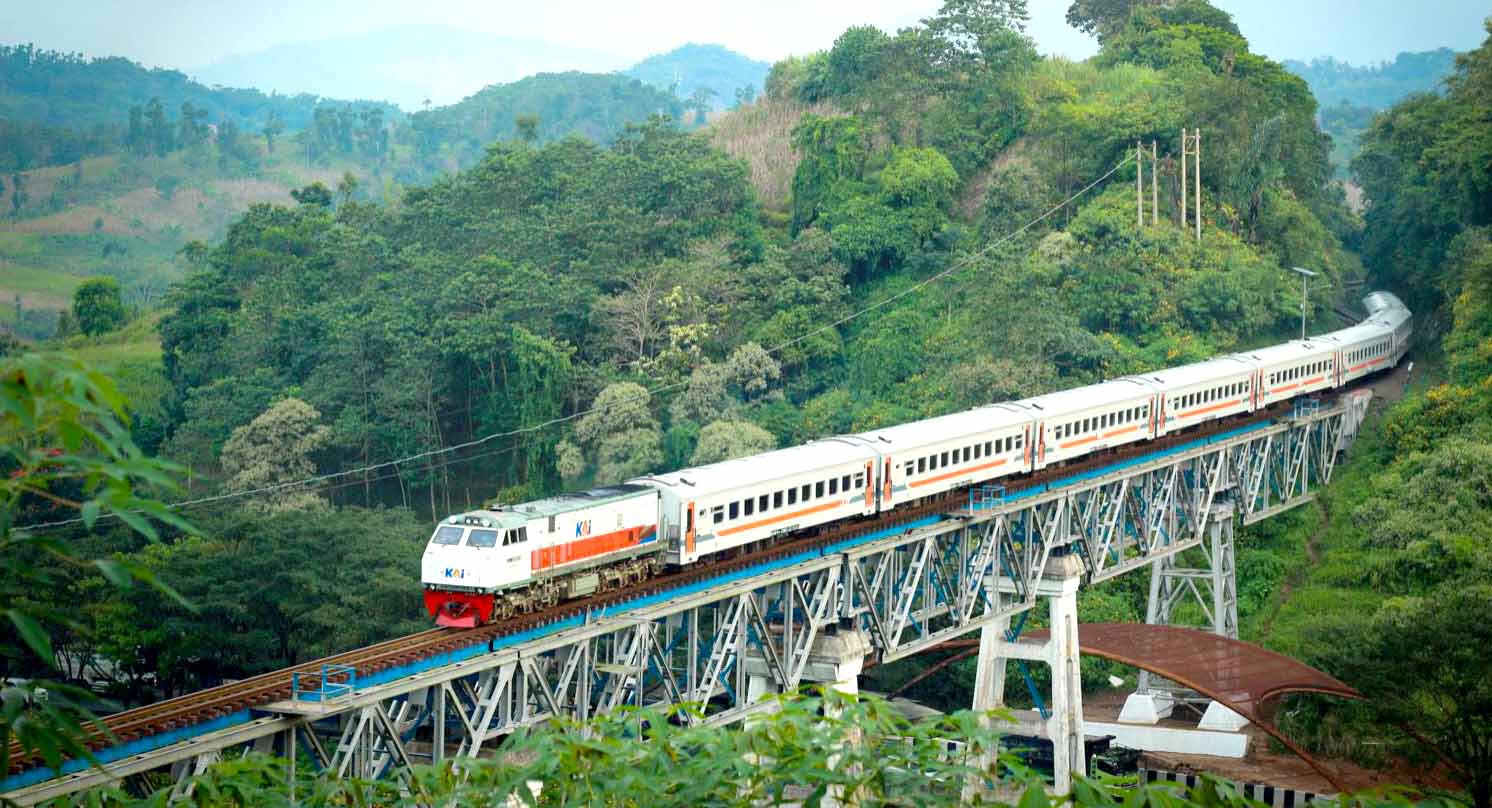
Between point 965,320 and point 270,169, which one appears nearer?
point 965,320

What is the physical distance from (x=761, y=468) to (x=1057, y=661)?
11263 mm

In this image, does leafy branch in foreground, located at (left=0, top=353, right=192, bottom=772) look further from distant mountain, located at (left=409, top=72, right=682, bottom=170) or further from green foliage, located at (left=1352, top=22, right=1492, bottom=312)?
distant mountain, located at (left=409, top=72, right=682, bottom=170)

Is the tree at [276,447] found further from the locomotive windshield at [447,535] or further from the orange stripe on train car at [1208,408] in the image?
the locomotive windshield at [447,535]

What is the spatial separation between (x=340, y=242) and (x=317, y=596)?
31.4 metres

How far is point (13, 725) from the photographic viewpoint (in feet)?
21.3

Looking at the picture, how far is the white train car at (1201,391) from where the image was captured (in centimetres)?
4562

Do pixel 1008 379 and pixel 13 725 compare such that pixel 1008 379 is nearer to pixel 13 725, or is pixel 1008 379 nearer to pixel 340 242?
pixel 340 242

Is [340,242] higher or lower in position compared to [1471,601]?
higher

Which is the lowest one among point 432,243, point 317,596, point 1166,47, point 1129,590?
point 1129,590

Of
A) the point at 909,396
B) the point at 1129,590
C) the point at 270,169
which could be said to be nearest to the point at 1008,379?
the point at 909,396

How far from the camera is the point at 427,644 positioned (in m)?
24.5

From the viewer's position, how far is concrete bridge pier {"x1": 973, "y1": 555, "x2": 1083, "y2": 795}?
38.1m

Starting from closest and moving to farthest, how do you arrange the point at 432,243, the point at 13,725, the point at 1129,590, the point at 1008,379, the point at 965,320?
the point at 13,725 → the point at 1129,590 → the point at 1008,379 → the point at 965,320 → the point at 432,243

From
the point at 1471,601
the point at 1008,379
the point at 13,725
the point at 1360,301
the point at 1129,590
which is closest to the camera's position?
the point at 13,725
